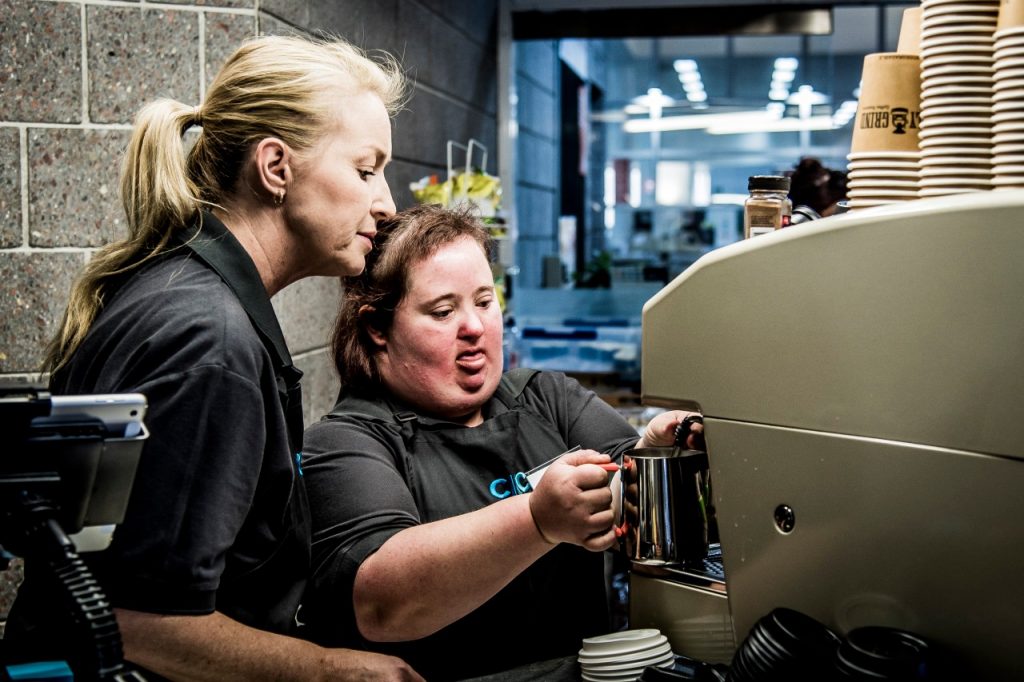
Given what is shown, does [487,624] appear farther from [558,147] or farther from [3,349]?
[558,147]

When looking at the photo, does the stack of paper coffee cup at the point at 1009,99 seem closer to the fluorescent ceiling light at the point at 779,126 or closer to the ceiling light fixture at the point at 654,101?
the fluorescent ceiling light at the point at 779,126

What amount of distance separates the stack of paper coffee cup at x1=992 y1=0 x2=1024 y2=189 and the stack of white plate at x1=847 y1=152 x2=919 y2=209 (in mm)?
103

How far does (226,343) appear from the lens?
3.53 ft

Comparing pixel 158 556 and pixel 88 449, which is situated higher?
pixel 88 449

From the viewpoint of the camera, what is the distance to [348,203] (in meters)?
1.34

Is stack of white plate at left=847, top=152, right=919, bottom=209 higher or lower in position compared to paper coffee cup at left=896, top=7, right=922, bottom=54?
lower

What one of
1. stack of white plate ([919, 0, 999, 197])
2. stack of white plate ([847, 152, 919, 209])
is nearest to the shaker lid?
stack of white plate ([847, 152, 919, 209])

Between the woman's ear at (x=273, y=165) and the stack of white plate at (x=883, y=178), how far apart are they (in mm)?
688

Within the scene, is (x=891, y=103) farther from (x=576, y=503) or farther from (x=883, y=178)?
(x=576, y=503)

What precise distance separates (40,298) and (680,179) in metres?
3.77

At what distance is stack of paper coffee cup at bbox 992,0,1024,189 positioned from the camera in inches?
35.5

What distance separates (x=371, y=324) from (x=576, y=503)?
61cm

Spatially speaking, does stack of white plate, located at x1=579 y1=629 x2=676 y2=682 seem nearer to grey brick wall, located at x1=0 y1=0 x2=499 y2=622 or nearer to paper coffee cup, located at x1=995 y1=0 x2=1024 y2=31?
paper coffee cup, located at x1=995 y1=0 x2=1024 y2=31

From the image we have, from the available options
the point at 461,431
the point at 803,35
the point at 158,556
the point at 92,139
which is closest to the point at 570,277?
the point at 803,35
